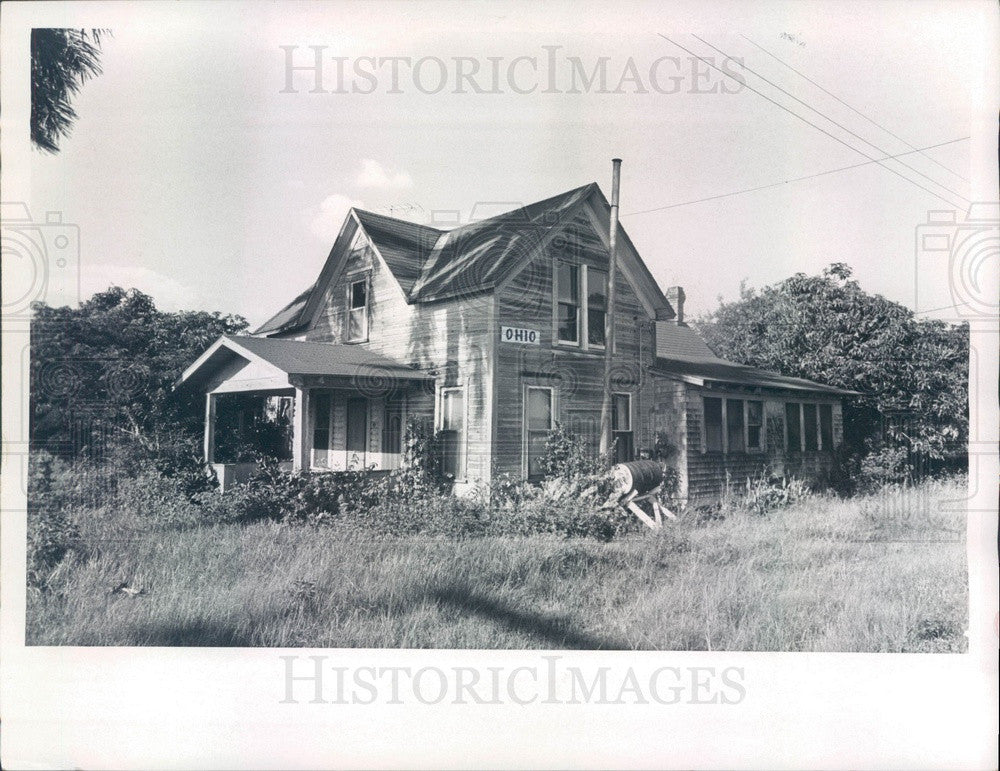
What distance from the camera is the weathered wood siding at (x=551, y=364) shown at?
23.3ft

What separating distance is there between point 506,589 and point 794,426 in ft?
15.8

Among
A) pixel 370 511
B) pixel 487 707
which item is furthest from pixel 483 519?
pixel 487 707

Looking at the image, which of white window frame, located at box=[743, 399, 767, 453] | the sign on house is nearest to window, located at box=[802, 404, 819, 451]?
white window frame, located at box=[743, 399, 767, 453]

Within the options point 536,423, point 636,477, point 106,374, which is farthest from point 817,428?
point 106,374

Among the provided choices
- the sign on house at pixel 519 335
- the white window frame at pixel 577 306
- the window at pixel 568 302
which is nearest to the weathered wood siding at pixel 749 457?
the white window frame at pixel 577 306

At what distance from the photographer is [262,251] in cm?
607

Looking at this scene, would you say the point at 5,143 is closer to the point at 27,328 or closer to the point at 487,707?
the point at 27,328

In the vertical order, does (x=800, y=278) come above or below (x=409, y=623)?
above

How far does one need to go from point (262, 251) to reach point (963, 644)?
25.2ft

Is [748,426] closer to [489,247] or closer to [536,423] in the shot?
[536,423]

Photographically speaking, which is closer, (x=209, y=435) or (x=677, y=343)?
(x=209, y=435)

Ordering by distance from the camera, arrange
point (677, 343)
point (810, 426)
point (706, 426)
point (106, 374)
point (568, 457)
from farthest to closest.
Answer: point (706, 426)
point (677, 343)
point (810, 426)
point (568, 457)
point (106, 374)

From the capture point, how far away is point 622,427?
7.54m

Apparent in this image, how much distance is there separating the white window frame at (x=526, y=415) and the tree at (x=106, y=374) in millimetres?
3454
